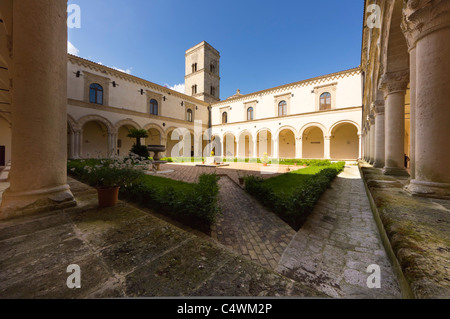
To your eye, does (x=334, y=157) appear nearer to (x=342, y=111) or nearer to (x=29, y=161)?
(x=342, y=111)

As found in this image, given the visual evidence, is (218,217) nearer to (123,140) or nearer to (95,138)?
(95,138)

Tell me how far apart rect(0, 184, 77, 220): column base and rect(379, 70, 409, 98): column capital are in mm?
8870

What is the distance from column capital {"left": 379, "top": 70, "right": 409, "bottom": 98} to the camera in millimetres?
5312

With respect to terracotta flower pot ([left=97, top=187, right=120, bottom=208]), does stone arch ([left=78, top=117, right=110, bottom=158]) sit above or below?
above

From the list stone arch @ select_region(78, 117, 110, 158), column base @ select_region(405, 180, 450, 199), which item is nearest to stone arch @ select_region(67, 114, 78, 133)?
stone arch @ select_region(78, 117, 110, 158)

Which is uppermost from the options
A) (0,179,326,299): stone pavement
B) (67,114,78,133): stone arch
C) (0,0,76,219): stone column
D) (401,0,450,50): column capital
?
(67,114,78,133): stone arch

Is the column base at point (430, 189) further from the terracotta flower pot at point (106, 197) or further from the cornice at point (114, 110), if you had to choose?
the cornice at point (114, 110)

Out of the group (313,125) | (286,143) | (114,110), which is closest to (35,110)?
(114,110)

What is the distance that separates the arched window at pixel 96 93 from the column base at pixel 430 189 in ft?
75.2

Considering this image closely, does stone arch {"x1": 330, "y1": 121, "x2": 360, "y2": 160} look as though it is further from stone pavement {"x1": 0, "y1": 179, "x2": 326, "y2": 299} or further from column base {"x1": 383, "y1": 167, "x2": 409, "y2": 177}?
stone pavement {"x1": 0, "y1": 179, "x2": 326, "y2": 299}

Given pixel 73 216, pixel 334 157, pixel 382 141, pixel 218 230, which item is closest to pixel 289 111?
pixel 334 157

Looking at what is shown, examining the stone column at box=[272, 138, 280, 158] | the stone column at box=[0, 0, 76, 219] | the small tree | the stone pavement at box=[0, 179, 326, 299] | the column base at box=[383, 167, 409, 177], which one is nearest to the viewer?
the stone pavement at box=[0, 179, 326, 299]
